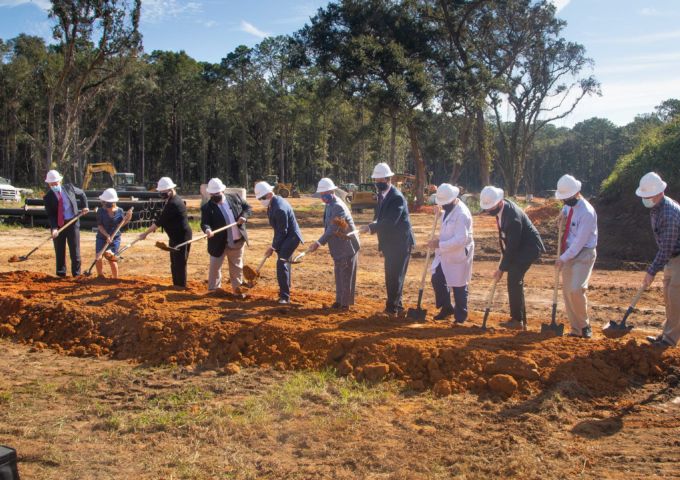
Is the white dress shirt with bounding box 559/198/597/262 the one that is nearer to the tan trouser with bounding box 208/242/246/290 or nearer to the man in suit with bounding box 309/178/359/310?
the man in suit with bounding box 309/178/359/310

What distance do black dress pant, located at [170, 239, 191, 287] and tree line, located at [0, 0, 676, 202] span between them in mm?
20405

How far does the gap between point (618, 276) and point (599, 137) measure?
71.7 meters

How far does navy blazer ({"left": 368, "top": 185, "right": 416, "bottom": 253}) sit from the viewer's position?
7.12m

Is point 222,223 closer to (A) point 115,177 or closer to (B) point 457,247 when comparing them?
(B) point 457,247

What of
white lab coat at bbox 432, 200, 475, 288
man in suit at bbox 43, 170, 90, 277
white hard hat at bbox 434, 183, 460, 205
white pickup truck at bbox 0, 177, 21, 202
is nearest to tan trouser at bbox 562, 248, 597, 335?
white lab coat at bbox 432, 200, 475, 288

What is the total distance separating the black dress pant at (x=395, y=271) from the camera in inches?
283

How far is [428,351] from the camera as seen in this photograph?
220 inches

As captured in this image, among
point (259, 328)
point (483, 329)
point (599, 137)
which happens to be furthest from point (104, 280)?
point (599, 137)

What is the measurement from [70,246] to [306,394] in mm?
5913

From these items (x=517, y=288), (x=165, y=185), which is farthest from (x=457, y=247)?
(x=165, y=185)

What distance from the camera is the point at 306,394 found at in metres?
5.20

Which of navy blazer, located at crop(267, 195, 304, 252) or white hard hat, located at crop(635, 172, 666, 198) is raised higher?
white hard hat, located at crop(635, 172, 666, 198)

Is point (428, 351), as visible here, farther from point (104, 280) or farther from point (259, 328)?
point (104, 280)

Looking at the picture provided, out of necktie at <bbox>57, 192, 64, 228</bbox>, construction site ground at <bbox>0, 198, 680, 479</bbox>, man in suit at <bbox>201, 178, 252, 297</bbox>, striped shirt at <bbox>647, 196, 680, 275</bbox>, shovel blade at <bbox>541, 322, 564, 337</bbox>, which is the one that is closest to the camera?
construction site ground at <bbox>0, 198, 680, 479</bbox>
